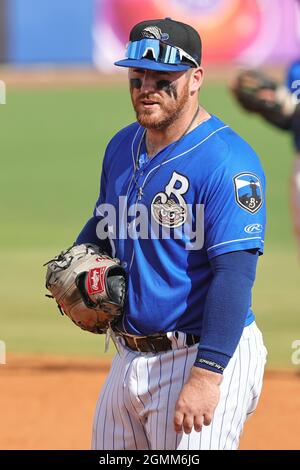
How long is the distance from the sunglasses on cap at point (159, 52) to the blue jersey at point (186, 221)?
27 cm

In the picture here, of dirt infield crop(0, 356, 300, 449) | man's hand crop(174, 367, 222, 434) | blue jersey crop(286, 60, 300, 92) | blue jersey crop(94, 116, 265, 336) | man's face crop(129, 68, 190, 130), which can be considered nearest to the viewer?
man's hand crop(174, 367, 222, 434)

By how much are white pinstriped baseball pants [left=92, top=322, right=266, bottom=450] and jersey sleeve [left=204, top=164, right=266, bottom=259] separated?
15.4 inches

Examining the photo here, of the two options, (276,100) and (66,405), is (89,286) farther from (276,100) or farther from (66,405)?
(276,100)

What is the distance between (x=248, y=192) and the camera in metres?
3.65

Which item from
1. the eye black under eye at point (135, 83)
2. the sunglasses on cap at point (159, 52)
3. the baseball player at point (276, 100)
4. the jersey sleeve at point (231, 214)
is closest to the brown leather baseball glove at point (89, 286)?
the jersey sleeve at point (231, 214)

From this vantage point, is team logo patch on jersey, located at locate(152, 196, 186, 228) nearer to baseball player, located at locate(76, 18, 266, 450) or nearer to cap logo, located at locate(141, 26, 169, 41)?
baseball player, located at locate(76, 18, 266, 450)

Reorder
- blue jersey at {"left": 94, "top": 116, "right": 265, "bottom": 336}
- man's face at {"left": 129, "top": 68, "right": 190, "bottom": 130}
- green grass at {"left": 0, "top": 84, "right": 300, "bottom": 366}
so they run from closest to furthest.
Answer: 1. blue jersey at {"left": 94, "top": 116, "right": 265, "bottom": 336}
2. man's face at {"left": 129, "top": 68, "right": 190, "bottom": 130}
3. green grass at {"left": 0, "top": 84, "right": 300, "bottom": 366}

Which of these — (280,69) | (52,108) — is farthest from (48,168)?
(280,69)

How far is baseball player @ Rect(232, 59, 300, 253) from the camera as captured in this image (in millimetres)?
7523

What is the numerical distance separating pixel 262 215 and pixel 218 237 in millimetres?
218

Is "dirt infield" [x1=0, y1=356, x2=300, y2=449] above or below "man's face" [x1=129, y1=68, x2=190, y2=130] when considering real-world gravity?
below

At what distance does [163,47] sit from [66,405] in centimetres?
336

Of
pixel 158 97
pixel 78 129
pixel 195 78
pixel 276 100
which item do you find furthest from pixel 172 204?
pixel 78 129

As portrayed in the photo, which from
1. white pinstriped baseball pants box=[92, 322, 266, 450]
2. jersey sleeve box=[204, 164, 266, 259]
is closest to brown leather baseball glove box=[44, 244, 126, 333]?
white pinstriped baseball pants box=[92, 322, 266, 450]
